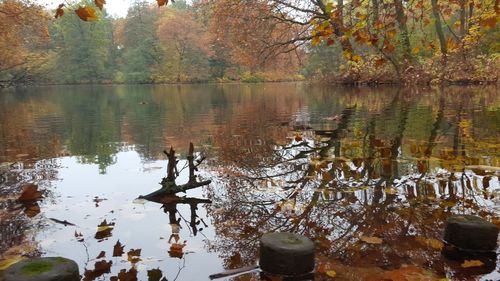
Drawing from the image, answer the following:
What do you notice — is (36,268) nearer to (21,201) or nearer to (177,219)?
(177,219)

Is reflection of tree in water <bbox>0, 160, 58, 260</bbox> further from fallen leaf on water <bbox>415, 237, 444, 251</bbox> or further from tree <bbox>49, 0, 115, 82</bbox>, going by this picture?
tree <bbox>49, 0, 115, 82</bbox>

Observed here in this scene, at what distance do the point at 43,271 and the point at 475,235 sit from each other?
357cm

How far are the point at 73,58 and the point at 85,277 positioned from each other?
69.4 m

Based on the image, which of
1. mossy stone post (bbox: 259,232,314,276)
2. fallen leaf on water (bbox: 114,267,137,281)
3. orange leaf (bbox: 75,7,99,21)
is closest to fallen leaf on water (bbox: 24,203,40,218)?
fallen leaf on water (bbox: 114,267,137,281)

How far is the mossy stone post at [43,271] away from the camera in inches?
113

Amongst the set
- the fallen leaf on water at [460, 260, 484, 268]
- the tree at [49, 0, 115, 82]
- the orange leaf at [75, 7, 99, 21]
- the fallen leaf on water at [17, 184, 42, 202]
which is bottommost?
the fallen leaf on water at [460, 260, 484, 268]

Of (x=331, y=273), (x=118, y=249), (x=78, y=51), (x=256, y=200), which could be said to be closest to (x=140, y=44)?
(x=78, y=51)

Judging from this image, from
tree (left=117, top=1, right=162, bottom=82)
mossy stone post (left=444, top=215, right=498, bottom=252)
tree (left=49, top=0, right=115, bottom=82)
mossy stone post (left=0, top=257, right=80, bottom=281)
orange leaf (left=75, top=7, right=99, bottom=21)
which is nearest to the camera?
mossy stone post (left=0, top=257, right=80, bottom=281)

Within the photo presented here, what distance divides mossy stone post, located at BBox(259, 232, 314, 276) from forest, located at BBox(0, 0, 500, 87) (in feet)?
8.71

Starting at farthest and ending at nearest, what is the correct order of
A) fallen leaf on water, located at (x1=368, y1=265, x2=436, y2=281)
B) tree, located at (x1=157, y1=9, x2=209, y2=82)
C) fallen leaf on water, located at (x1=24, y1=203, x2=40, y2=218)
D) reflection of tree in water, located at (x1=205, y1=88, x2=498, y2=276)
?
tree, located at (x1=157, y1=9, x2=209, y2=82) < fallen leaf on water, located at (x1=24, y1=203, x2=40, y2=218) < reflection of tree in water, located at (x1=205, y1=88, x2=498, y2=276) < fallen leaf on water, located at (x1=368, y1=265, x2=436, y2=281)

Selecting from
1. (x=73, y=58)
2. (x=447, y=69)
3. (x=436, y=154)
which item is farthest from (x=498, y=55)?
(x=73, y=58)

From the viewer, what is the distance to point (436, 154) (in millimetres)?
7832

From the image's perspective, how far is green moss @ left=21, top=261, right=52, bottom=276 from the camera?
9.62 ft

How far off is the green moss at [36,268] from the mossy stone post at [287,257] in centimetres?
165
